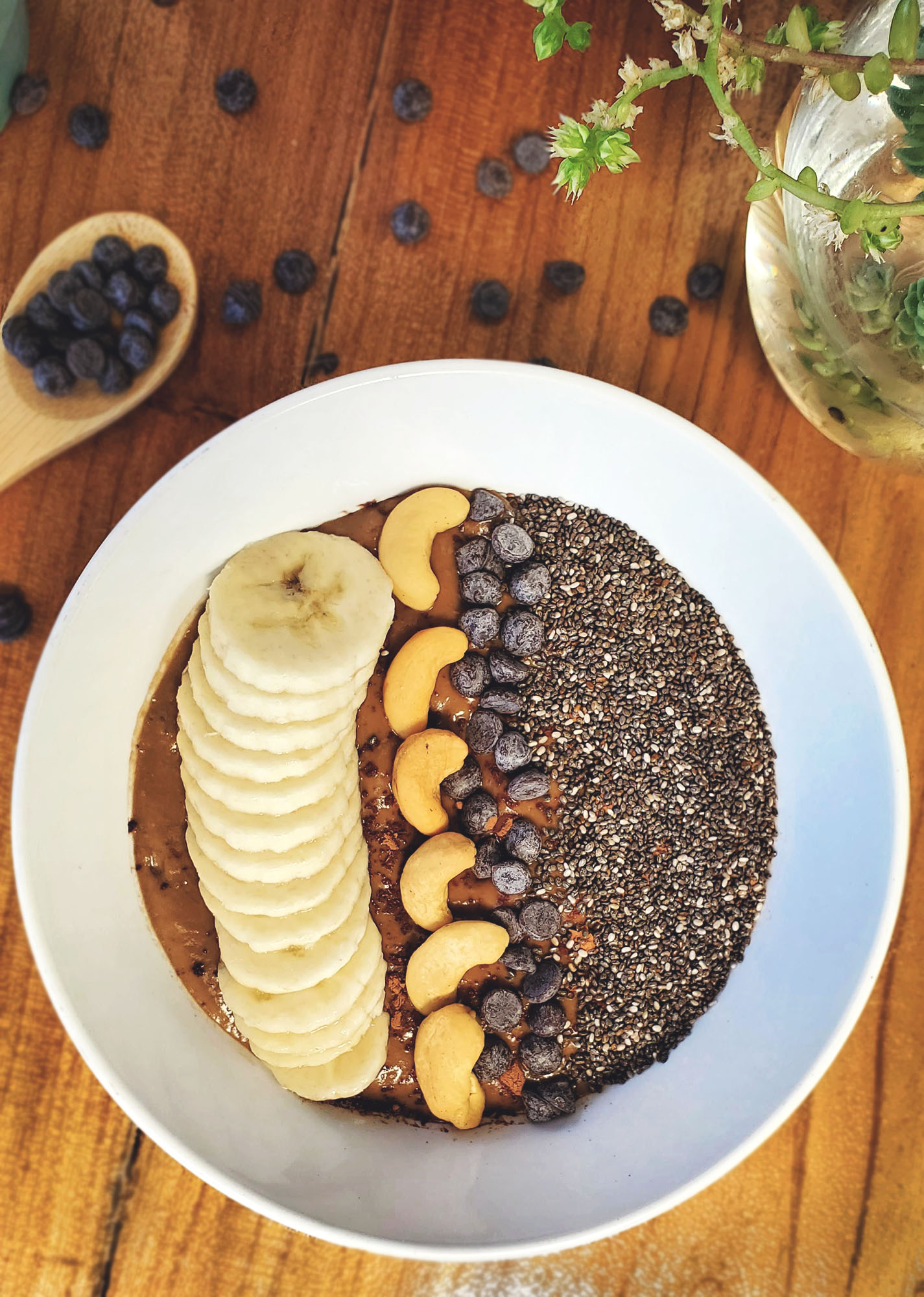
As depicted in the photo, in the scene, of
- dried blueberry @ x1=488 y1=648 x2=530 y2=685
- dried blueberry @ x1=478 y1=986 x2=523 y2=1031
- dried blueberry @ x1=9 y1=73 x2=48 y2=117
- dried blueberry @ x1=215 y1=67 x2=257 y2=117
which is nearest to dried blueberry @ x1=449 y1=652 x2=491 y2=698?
dried blueberry @ x1=488 y1=648 x2=530 y2=685

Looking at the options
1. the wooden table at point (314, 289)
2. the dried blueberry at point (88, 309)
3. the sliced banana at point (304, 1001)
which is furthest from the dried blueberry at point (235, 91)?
the sliced banana at point (304, 1001)


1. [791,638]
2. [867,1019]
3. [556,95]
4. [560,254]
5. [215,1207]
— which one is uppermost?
[556,95]

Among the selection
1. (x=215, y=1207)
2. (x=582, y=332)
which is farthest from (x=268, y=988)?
(x=582, y=332)

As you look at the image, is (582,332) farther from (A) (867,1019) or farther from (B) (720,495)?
(A) (867,1019)

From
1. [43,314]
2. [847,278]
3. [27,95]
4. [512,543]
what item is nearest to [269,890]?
[512,543]

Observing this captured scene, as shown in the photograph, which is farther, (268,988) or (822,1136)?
(822,1136)

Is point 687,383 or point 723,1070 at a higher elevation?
point 687,383
